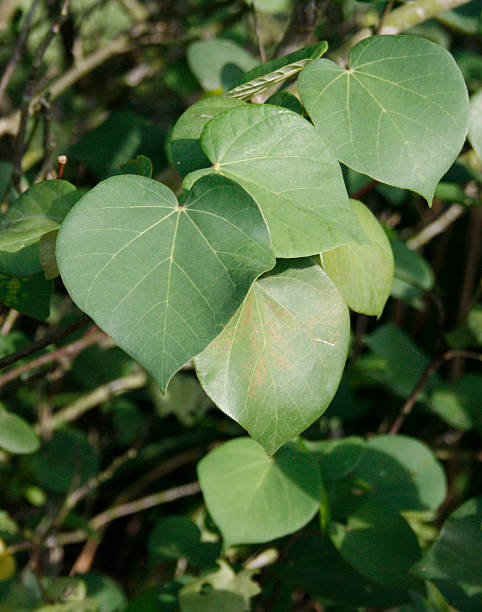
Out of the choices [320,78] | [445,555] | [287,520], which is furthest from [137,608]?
[320,78]

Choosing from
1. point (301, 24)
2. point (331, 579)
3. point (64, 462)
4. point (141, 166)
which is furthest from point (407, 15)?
point (64, 462)

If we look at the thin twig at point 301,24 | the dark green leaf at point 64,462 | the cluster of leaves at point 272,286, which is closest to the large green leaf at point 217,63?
the cluster of leaves at point 272,286

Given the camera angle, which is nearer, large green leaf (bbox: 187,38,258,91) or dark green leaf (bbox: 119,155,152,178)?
dark green leaf (bbox: 119,155,152,178)

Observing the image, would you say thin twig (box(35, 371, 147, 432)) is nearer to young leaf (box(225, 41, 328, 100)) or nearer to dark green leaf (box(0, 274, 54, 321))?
dark green leaf (box(0, 274, 54, 321))

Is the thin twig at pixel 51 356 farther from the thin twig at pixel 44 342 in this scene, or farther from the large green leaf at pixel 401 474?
Answer: the large green leaf at pixel 401 474

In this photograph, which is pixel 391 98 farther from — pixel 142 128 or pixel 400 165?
pixel 142 128

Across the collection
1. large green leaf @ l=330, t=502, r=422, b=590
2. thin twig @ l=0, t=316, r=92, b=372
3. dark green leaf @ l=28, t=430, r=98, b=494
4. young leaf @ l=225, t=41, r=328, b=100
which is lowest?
dark green leaf @ l=28, t=430, r=98, b=494

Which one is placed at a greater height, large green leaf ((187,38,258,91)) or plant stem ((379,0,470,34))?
plant stem ((379,0,470,34))

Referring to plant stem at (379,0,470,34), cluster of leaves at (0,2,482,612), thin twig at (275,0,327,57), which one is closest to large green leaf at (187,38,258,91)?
cluster of leaves at (0,2,482,612)
